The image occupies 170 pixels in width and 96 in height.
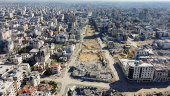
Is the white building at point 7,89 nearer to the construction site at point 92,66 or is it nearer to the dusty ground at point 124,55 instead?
the construction site at point 92,66

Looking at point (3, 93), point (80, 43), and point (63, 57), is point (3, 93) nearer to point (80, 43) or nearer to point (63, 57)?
point (63, 57)

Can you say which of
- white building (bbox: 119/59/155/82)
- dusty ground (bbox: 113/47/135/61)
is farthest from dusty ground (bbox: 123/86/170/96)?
dusty ground (bbox: 113/47/135/61)

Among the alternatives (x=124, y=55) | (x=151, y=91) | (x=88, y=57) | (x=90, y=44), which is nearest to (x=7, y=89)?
(x=88, y=57)

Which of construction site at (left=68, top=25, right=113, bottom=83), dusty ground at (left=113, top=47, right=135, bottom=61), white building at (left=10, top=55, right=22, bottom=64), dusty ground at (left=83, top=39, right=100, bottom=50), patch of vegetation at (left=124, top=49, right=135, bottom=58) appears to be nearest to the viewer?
construction site at (left=68, top=25, right=113, bottom=83)

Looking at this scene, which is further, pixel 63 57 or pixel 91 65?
pixel 63 57

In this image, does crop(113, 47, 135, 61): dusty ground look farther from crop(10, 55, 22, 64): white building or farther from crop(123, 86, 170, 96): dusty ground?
crop(10, 55, 22, 64): white building

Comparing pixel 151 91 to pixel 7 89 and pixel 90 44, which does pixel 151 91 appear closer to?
pixel 7 89

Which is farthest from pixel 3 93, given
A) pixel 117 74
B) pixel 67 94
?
pixel 117 74
